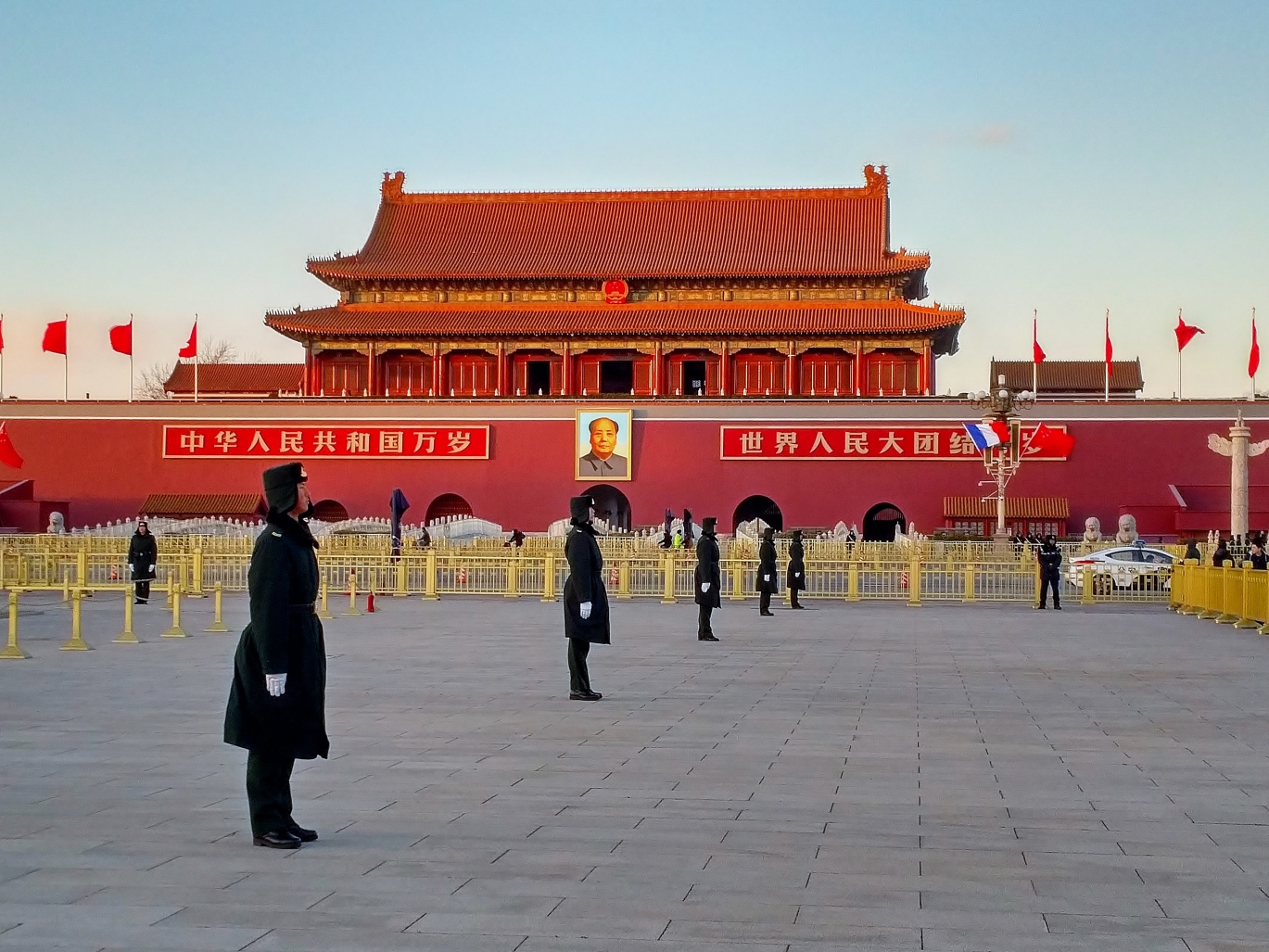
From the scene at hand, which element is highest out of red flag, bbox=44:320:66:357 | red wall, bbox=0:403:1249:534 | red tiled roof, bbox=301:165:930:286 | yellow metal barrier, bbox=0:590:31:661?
red tiled roof, bbox=301:165:930:286

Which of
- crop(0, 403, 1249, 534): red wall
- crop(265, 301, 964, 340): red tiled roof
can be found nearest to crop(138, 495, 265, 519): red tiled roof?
crop(0, 403, 1249, 534): red wall

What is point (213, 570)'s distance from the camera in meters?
24.9

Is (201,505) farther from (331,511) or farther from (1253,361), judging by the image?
(1253,361)

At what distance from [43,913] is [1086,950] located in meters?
3.03

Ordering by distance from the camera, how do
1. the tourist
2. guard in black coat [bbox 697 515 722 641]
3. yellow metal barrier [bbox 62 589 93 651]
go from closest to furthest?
yellow metal barrier [bbox 62 589 93 651] < guard in black coat [bbox 697 515 722 641] < the tourist

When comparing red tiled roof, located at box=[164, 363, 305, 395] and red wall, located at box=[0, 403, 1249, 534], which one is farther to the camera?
red tiled roof, located at box=[164, 363, 305, 395]

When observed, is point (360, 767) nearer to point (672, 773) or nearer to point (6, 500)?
point (672, 773)

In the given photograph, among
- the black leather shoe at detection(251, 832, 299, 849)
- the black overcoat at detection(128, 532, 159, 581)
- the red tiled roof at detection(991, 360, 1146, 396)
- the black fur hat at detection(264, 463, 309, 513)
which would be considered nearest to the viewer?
the black leather shoe at detection(251, 832, 299, 849)

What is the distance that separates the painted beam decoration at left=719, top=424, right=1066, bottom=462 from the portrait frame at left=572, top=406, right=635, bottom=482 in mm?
2382

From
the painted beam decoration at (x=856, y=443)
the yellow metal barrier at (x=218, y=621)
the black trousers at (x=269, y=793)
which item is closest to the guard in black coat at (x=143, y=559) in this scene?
the yellow metal barrier at (x=218, y=621)

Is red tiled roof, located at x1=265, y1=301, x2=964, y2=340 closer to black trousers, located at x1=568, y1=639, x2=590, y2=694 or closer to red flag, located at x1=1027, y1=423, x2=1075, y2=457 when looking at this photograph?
red flag, located at x1=1027, y1=423, x2=1075, y2=457

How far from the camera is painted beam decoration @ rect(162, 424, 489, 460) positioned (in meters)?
38.0

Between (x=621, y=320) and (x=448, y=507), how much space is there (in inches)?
255

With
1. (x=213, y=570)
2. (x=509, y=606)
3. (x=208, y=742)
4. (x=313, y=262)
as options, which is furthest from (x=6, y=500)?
(x=208, y=742)
